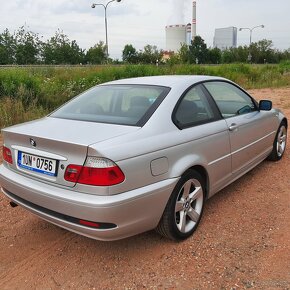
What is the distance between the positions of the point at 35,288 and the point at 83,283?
14.1 inches

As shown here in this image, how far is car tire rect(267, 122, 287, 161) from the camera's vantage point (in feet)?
17.4

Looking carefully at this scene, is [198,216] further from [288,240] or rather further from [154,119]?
[154,119]

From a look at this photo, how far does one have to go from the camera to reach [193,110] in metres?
3.40

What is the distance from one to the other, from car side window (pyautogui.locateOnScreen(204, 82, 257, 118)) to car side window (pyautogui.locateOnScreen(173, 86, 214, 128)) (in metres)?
0.24

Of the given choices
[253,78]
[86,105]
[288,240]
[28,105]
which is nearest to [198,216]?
[288,240]

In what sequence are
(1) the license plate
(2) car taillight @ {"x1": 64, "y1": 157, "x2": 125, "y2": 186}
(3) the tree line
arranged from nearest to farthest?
(2) car taillight @ {"x1": 64, "y1": 157, "x2": 125, "y2": 186} → (1) the license plate → (3) the tree line

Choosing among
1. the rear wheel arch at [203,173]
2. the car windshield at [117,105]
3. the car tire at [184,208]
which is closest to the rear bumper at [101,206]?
the car tire at [184,208]

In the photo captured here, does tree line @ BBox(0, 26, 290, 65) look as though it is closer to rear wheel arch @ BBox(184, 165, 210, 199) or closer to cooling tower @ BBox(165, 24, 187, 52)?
cooling tower @ BBox(165, 24, 187, 52)

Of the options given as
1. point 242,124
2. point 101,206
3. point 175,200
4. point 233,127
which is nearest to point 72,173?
point 101,206

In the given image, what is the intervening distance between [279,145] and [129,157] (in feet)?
12.2

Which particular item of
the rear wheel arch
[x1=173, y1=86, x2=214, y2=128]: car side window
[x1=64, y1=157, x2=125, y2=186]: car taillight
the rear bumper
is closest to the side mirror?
[x1=173, y1=86, x2=214, y2=128]: car side window

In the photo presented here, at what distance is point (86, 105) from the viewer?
3527mm

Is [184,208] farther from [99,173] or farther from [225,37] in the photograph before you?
[225,37]

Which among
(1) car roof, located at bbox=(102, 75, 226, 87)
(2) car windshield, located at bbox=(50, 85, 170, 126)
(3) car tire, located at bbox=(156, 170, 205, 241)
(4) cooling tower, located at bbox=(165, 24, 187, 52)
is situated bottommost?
(3) car tire, located at bbox=(156, 170, 205, 241)
